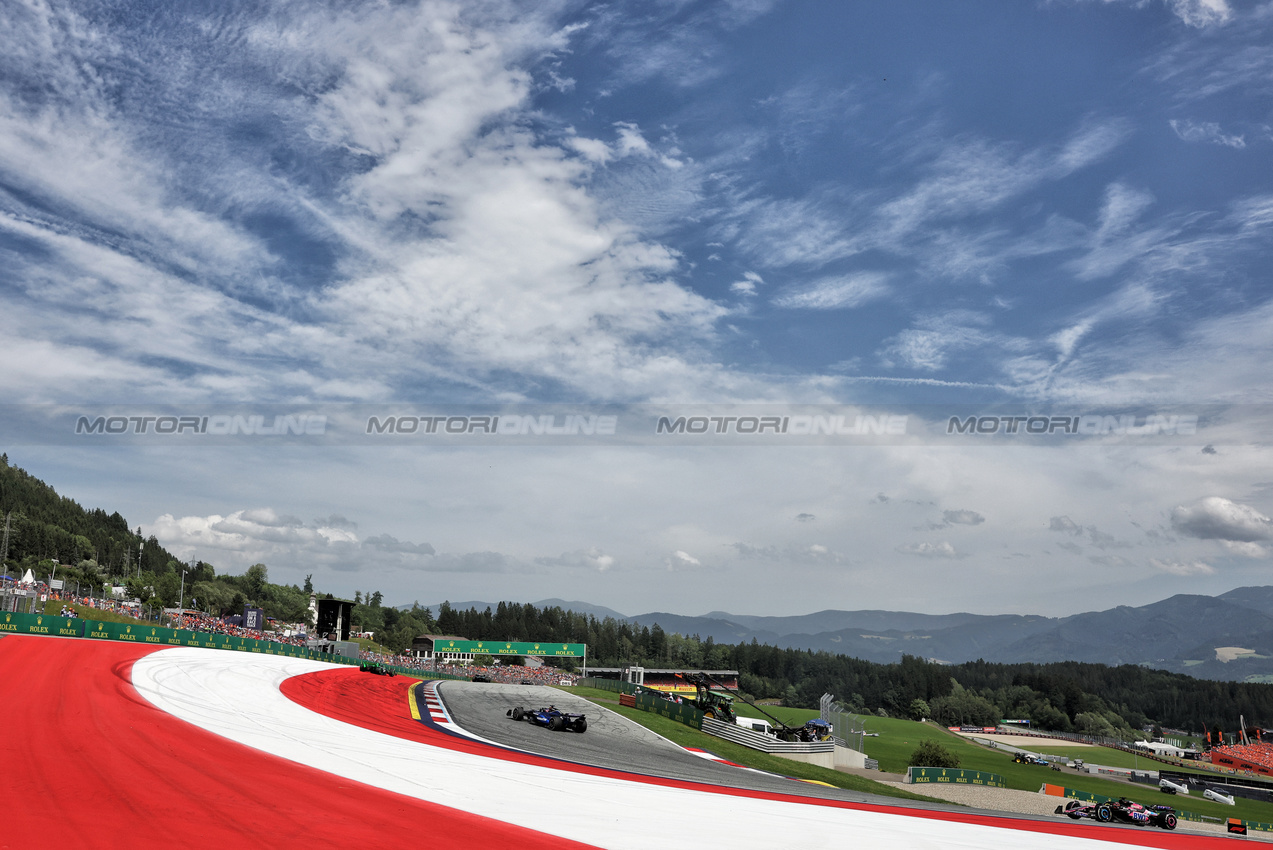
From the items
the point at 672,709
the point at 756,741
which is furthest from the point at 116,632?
the point at 756,741

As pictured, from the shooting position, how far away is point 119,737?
1377 cm

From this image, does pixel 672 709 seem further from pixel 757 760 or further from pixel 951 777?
pixel 951 777

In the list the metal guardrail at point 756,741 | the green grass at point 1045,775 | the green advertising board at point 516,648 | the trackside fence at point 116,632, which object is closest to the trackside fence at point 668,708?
the metal guardrail at point 756,741

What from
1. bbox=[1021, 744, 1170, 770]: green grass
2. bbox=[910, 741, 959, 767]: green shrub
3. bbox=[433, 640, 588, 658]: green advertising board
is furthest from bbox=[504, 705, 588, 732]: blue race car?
bbox=[1021, 744, 1170, 770]: green grass

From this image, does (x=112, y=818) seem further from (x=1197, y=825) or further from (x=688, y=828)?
Answer: (x=1197, y=825)

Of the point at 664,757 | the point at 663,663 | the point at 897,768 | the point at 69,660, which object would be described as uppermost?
the point at 69,660

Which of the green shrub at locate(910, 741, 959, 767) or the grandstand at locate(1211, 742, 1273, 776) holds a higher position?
the green shrub at locate(910, 741, 959, 767)

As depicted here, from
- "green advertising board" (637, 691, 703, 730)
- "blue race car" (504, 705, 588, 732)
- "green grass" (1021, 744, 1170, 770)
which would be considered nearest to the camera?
"blue race car" (504, 705, 588, 732)

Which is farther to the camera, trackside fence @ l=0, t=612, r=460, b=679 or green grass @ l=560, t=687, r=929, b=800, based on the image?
trackside fence @ l=0, t=612, r=460, b=679

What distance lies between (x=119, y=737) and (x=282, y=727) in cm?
480

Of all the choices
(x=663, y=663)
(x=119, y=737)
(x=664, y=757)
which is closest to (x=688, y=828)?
(x=119, y=737)

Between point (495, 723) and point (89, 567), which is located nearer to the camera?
point (495, 723)

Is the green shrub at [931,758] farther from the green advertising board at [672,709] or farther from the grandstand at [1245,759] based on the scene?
the grandstand at [1245,759]

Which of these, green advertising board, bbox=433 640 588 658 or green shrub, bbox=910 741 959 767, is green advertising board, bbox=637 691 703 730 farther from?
green advertising board, bbox=433 640 588 658
